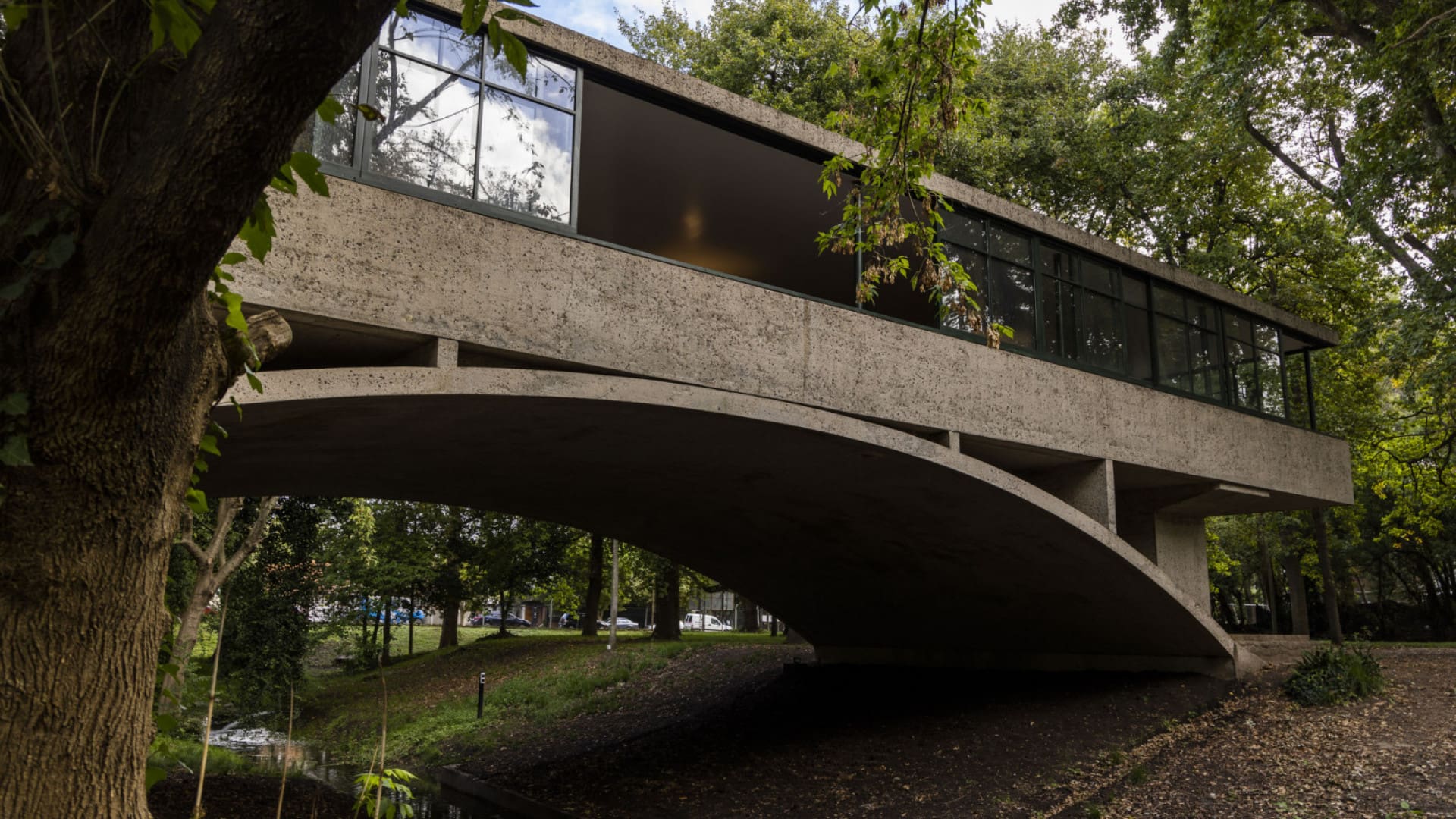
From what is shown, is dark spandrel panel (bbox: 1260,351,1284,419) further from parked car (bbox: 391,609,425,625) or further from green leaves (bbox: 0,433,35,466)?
parked car (bbox: 391,609,425,625)

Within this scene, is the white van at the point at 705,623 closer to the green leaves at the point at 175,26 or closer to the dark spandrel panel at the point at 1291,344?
the dark spandrel panel at the point at 1291,344

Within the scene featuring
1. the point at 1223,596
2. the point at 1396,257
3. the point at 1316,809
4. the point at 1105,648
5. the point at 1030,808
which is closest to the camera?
the point at 1316,809

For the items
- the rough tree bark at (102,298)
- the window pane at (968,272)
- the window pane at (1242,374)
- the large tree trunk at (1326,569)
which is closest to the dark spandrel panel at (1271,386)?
the window pane at (1242,374)

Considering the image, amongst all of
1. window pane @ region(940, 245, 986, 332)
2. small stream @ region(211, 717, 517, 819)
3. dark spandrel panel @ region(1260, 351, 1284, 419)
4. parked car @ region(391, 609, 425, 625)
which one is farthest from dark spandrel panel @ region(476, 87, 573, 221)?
parked car @ region(391, 609, 425, 625)

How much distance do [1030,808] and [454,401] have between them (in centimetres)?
732

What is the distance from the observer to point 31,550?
91.6 inches

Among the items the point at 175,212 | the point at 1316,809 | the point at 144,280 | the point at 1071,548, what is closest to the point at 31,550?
the point at 144,280

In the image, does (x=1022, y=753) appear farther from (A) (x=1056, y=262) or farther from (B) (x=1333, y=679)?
(A) (x=1056, y=262)

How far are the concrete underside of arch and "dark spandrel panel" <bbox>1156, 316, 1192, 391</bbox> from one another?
134 inches

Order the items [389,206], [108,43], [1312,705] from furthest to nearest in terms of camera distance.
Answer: [1312,705] < [389,206] < [108,43]

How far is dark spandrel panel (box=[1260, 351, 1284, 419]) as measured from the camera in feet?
53.0

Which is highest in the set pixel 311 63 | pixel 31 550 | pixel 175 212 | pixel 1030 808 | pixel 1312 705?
pixel 311 63

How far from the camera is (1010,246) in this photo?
12.8 metres

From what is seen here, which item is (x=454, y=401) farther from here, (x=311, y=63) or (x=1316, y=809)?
(x=1316, y=809)
